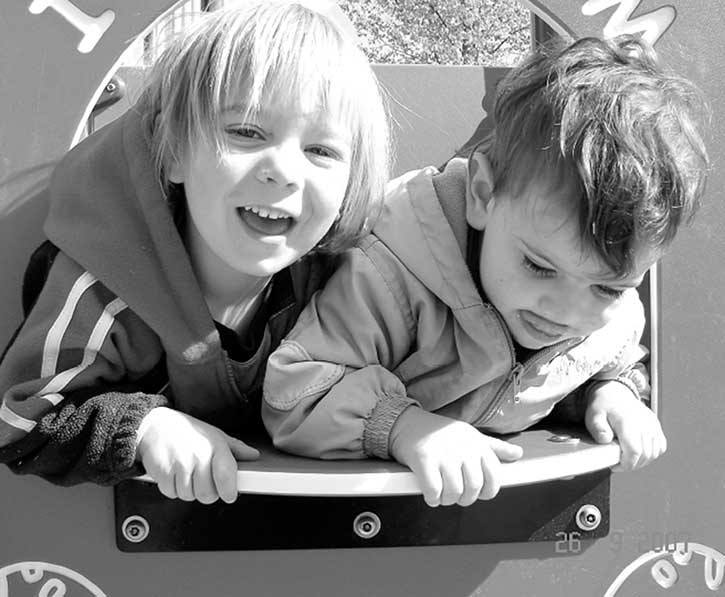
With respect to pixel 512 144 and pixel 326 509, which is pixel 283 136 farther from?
pixel 326 509

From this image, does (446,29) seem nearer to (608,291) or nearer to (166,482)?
(608,291)

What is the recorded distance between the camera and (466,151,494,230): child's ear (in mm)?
773

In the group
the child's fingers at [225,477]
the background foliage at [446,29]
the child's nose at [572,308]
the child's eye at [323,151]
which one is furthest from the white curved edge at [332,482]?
the background foliage at [446,29]

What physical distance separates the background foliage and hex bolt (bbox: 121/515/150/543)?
4.11 meters

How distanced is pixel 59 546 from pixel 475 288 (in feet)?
1.30

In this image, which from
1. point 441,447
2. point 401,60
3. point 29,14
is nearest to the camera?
point 441,447

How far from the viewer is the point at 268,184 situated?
71 centimetres

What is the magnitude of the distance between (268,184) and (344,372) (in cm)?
15

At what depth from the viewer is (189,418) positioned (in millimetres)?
726

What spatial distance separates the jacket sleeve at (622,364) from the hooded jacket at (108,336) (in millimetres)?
280

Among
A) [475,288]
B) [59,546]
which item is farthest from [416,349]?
[59,546]

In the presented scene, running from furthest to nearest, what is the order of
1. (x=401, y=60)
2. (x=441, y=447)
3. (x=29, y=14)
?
(x=401, y=60), (x=29, y=14), (x=441, y=447)

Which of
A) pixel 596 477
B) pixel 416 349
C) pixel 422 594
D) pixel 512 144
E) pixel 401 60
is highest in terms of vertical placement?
pixel 401 60

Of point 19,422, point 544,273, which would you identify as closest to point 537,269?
Answer: point 544,273
